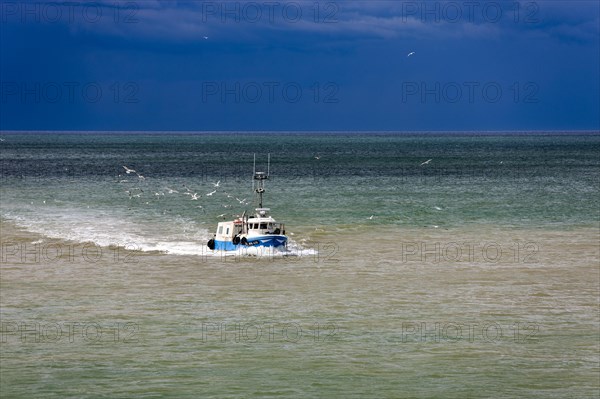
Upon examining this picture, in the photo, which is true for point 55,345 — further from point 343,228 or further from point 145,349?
point 343,228

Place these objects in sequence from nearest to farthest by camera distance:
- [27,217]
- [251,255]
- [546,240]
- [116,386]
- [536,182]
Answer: [116,386] < [251,255] < [546,240] < [27,217] < [536,182]

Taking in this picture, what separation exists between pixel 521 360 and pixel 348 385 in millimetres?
5482

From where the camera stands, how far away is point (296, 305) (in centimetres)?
3409

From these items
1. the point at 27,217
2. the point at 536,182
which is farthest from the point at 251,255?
the point at 536,182
